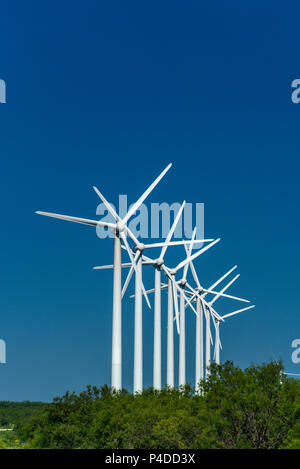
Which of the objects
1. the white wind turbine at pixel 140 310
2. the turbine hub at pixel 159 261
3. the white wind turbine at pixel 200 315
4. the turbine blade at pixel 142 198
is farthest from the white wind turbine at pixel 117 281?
the white wind turbine at pixel 200 315

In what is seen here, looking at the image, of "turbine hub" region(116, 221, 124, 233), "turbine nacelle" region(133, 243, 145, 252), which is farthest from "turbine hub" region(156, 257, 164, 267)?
"turbine hub" region(116, 221, 124, 233)

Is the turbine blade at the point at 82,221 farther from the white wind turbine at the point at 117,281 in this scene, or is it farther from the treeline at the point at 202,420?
the treeline at the point at 202,420

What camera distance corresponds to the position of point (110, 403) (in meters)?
58.6

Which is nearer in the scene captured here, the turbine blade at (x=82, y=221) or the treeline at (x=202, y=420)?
the treeline at (x=202, y=420)

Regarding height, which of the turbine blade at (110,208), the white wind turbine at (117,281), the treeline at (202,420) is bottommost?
the treeline at (202,420)

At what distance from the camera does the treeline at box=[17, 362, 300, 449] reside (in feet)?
147

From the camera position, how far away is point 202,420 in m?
47.1

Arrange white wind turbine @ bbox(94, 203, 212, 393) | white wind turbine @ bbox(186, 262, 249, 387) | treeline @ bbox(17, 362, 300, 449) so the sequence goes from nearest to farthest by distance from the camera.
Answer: treeline @ bbox(17, 362, 300, 449) < white wind turbine @ bbox(94, 203, 212, 393) < white wind turbine @ bbox(186, 262, 249, 387)

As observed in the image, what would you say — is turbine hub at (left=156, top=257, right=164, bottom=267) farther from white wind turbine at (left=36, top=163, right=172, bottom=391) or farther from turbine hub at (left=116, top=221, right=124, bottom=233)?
turbine hub at (left=116, top=221, right=124, bottom=233)

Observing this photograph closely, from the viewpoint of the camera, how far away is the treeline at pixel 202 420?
44.9 meters

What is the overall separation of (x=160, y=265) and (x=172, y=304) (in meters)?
6.11

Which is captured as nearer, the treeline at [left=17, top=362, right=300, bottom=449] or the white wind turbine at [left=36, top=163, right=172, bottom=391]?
the treeline at [left=17, top=362, right=300, bottom=449]

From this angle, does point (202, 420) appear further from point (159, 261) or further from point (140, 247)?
point (159, 261)

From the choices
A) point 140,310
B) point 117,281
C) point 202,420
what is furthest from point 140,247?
point 202,420
